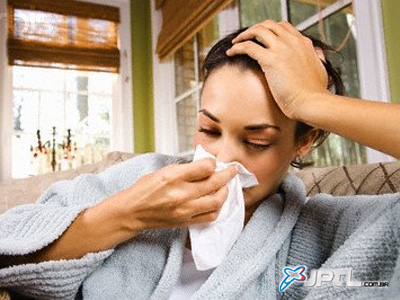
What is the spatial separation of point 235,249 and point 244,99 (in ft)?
0.93

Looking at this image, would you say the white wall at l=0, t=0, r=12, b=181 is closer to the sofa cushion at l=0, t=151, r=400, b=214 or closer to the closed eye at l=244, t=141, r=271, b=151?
the sofa cushion at l=0, t=151, r=400, b=214

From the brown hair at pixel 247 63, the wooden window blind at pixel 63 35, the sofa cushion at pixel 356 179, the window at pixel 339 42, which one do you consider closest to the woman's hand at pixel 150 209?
the brown hair at pixel 247 63

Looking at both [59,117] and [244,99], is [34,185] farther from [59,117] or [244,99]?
[59,117]

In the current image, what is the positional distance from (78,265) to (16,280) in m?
0.11

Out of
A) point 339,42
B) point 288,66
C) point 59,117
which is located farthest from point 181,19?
point 288,66

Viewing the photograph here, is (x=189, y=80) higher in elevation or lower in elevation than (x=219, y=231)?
higher

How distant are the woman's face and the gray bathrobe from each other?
97 millimetres

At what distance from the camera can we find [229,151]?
0.85 metres

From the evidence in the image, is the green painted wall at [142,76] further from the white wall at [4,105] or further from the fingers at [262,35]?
the fingers at [262,35]

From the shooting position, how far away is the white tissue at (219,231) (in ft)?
2.67

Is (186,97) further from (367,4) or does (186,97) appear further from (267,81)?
(267,81)

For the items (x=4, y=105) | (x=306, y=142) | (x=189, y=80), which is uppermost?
(x=189, y=80)

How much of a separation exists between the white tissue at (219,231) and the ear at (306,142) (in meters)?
0.22

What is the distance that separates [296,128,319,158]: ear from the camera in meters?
0.99
